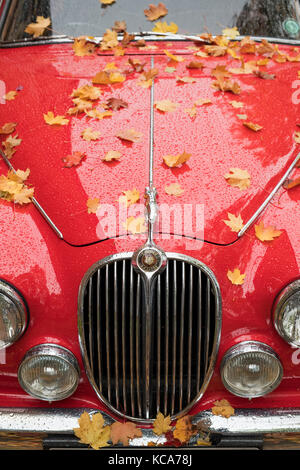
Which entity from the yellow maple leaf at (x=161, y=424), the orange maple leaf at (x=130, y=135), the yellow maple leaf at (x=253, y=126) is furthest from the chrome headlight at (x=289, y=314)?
the orange maple leaf at (x=130, y=135)

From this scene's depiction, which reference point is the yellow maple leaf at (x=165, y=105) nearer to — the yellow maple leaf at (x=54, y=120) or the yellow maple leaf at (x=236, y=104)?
the yellow maple leaf at (x=236, y=104)

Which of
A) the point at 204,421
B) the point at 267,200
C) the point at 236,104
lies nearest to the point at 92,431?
the point at 204,421

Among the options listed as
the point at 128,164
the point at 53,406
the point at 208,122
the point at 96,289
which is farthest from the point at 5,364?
the point at 208,122

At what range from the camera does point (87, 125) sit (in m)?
2.68

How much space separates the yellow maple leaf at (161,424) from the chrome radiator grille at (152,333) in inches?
1.9

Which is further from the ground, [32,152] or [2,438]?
[32,152]

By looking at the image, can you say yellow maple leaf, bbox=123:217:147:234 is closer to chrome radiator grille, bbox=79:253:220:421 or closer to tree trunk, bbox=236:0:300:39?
chrome radiator grille, bbox=79:253:220:421

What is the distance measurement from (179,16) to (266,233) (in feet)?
5.75

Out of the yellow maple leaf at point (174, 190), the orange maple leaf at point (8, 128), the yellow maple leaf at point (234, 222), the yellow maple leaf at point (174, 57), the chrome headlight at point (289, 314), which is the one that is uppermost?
the yellow maple leaf at point (174, 57)

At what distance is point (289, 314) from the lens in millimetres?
2041

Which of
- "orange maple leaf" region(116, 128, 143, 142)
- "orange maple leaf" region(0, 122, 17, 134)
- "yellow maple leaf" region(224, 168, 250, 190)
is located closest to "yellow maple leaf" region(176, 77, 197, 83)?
"orange maple leaf" region(116, 128, 143, 142)

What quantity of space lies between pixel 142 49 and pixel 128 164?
109 centimetres

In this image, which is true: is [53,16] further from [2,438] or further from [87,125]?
[2,438]

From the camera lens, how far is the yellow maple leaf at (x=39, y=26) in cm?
330
